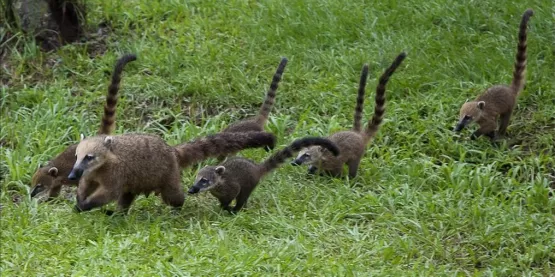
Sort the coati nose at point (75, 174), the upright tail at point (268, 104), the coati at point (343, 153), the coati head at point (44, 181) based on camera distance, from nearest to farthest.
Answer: the coati nose at point (75, 174)
the coati head at point (44, 181)
the coati at point (343, 153)
the upright tail at point (268, 104)

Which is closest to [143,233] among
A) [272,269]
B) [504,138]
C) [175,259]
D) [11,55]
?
[175,259]

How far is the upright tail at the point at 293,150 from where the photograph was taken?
687 centimetres

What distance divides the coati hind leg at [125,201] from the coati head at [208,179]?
430mm

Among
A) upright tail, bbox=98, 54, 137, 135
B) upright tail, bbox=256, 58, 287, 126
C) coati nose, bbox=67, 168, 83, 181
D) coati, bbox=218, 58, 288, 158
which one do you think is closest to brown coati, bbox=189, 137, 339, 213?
coati nose, bbox=67, 168, 83, 181

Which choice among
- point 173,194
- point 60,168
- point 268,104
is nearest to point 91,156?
point 173,194

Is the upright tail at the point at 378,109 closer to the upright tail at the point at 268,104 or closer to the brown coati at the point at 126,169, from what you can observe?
the upright tail at the point at 268,104

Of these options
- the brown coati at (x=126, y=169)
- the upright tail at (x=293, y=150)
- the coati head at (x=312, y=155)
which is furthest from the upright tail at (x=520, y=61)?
the brown coati at (x=126, y=169)

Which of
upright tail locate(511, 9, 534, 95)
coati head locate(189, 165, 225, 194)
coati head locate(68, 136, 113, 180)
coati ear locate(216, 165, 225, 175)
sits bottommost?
coati head locate(189, 165, 225, 194)

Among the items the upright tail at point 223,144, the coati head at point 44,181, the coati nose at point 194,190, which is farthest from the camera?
the coati head at point 44,181

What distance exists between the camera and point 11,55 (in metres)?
9.60

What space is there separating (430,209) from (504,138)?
1670mm

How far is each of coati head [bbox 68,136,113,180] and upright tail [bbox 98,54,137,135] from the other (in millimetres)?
781

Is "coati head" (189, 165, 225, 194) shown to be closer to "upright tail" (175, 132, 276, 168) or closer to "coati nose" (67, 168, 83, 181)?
"upright tail" (175, 132, 276, 168)

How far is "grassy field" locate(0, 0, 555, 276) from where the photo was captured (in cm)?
607
